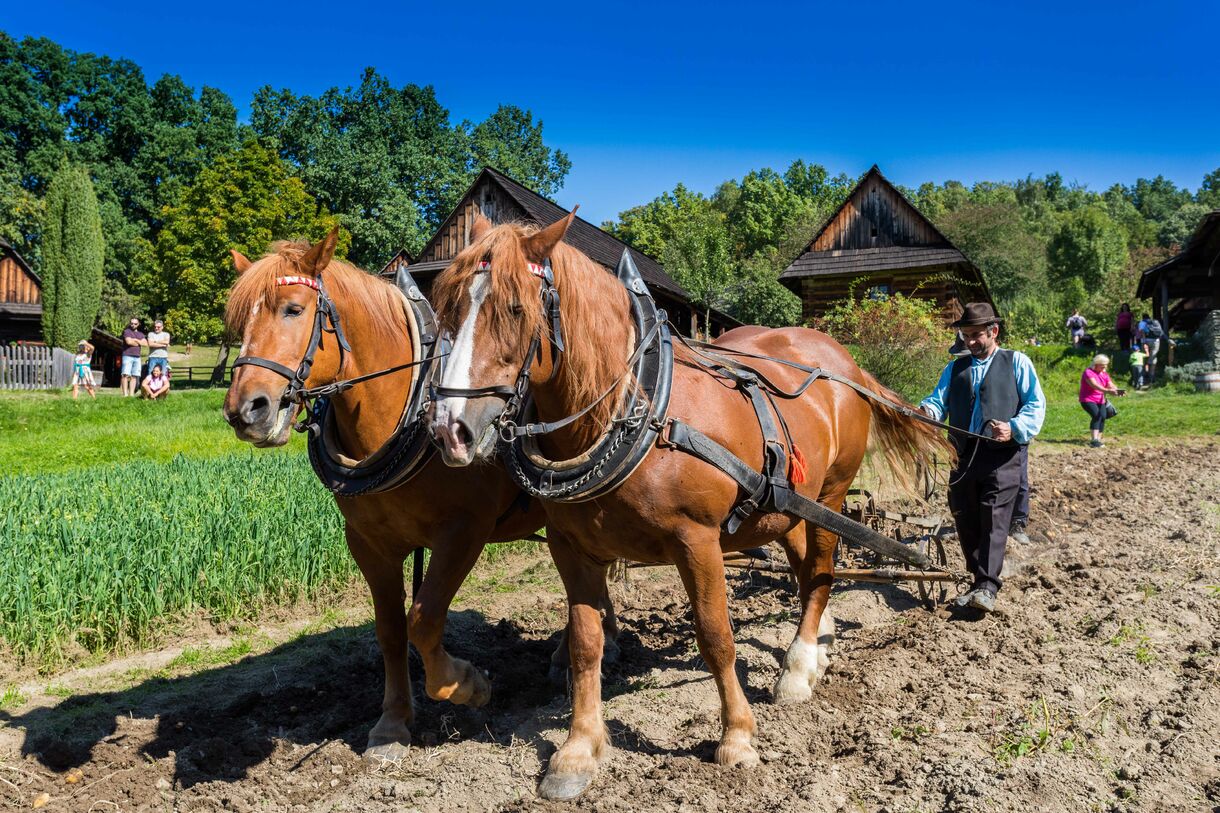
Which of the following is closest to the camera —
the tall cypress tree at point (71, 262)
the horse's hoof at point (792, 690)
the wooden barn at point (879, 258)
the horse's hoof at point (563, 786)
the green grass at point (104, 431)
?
the horse's hoof at point (563, 786)

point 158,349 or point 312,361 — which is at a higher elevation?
point 158,349

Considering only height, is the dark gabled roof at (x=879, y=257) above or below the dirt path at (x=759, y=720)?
above

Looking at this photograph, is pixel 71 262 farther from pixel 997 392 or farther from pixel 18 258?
pixel 997 392

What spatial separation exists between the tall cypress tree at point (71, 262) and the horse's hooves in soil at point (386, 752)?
27327mm

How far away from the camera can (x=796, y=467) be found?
3.55m

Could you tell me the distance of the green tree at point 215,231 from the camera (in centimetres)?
2542

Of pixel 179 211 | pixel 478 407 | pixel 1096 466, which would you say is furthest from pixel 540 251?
pixel 179 211

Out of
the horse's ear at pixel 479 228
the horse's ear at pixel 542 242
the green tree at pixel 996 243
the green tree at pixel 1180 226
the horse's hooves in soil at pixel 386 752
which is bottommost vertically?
the horse's hooves in soil at pixel 386 752

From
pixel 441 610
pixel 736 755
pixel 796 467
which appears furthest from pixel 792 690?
pixel 441 610

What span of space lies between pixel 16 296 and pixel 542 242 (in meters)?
34.3

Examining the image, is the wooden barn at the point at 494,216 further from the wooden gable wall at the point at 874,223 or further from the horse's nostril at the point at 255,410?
the horse's nostril at the point at 255,410

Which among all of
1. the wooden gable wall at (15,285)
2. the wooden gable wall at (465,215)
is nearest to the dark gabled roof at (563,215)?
the wooden gable wall at (465,215)

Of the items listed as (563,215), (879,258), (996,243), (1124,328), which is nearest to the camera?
(563,215)

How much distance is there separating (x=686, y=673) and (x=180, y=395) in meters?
16.7
